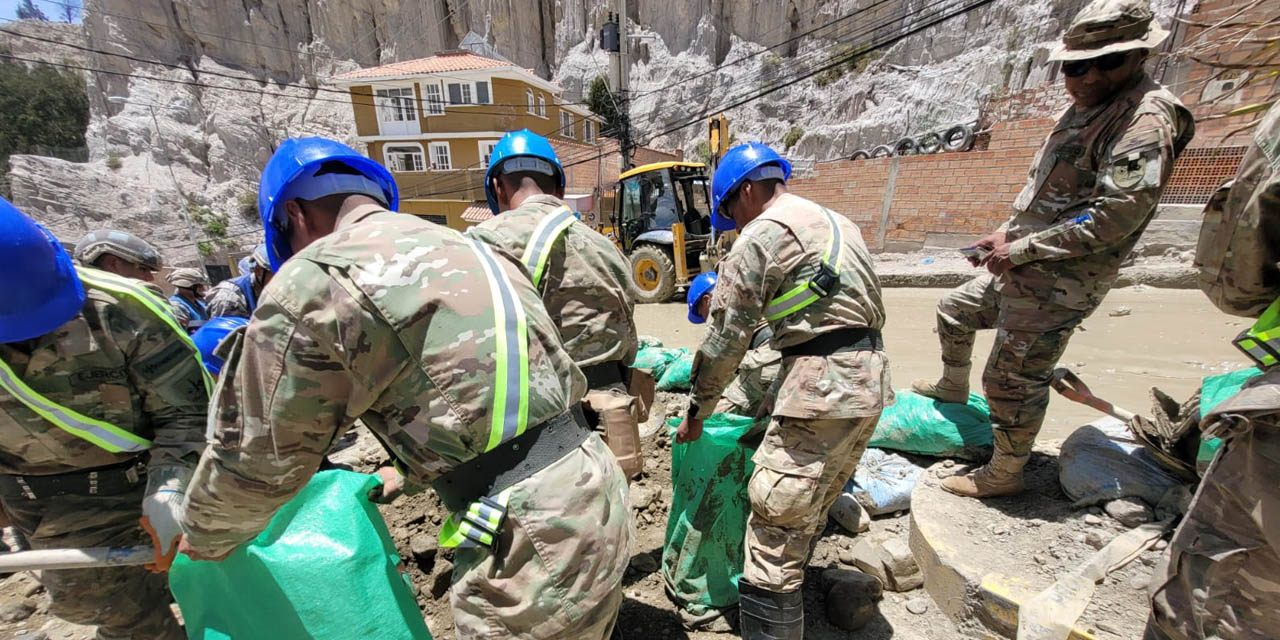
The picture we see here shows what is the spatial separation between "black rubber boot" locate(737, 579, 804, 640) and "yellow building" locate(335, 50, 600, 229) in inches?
910

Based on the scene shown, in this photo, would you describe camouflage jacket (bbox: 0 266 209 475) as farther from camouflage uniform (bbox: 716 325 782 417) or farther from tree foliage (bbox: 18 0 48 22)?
tree foliage (bbox: 18 0 48 22)

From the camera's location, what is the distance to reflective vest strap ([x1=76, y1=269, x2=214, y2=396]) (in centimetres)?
159

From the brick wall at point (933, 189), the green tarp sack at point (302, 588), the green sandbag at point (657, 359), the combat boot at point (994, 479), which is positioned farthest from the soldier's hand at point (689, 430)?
the brick wall at point (933, 189)

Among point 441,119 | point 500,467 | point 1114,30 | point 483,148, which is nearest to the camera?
point 500,467

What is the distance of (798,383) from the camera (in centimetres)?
193

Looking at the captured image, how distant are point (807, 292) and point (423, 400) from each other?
4.58 ft

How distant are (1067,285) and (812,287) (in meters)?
1.20

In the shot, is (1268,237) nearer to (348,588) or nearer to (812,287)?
(812,287)

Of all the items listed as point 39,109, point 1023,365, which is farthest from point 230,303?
point 39,109

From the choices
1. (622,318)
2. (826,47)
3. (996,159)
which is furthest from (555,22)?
(622,318)

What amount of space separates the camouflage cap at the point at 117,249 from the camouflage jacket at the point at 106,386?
1847mm

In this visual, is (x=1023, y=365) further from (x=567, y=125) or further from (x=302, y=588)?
(x=567, y=125)

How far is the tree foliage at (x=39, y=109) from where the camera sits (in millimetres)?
30766

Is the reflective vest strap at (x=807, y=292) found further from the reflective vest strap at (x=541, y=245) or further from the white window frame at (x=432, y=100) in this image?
the white window frame at (x=432, y=100)
